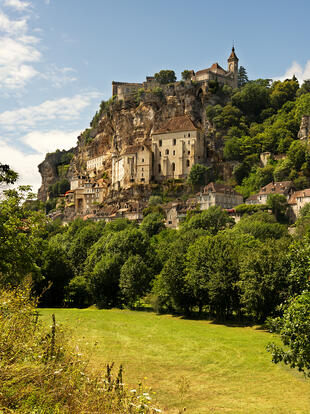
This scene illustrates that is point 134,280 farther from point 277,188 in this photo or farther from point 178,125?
point 178,125

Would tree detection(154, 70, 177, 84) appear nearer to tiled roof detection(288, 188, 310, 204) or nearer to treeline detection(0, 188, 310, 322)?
tiled roof detection(288, 188, 310, 204)

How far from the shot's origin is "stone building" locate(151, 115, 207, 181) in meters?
111

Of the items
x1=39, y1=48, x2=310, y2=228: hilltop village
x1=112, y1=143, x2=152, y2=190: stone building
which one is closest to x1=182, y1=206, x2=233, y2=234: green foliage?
x1=39, y1=48, x2=310, y2=228: hilltop village

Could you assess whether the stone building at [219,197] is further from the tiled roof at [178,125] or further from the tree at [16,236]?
the tree at [16,236]

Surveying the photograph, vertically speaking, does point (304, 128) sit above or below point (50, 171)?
below

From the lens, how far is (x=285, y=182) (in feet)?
299

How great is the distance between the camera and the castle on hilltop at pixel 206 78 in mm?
128650

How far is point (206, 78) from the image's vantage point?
127188mm

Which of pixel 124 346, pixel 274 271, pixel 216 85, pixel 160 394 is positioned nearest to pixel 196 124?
pixel 216 85

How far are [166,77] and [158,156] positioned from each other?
35584 millimetres

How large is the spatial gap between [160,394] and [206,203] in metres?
77.0

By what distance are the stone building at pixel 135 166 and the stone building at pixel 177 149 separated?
2634 mm

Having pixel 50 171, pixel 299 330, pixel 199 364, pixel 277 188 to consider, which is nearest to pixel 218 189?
pixel 277 188

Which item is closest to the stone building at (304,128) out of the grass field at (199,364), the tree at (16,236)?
the grass field at (199,364)
